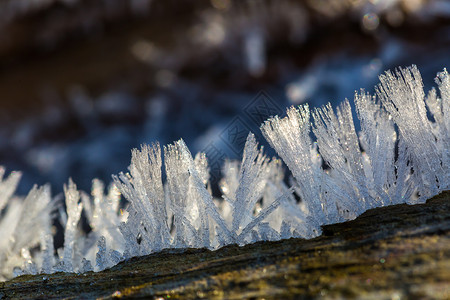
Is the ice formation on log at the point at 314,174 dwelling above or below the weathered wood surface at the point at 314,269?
above

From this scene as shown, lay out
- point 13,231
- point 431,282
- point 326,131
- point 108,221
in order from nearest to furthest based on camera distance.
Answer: point 431,282 < point 326,131 < point 108,221 < point 13,231

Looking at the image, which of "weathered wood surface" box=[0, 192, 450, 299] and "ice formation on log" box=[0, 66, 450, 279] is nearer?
"weathered wood surface" box=[0, 192, 450, 299]

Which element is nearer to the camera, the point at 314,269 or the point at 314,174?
the point at 314,269

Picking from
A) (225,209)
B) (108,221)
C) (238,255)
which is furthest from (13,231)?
(238,255)

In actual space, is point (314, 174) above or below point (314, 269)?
above

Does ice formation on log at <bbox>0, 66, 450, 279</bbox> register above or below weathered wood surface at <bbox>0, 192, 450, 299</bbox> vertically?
above

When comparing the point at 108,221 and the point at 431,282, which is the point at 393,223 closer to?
the point at 431,282

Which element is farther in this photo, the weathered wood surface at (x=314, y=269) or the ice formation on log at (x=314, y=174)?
the ice formation on log at (x=314, y=174)

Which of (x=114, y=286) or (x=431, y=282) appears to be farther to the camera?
(x=114, y=286)
